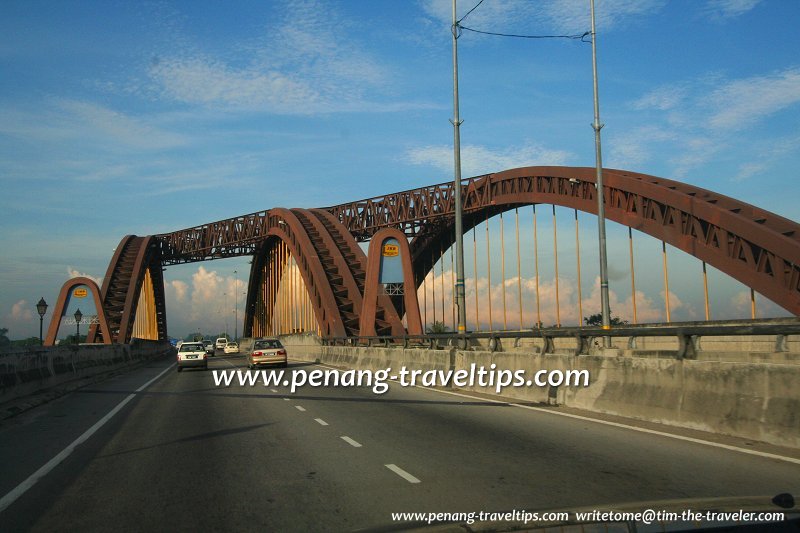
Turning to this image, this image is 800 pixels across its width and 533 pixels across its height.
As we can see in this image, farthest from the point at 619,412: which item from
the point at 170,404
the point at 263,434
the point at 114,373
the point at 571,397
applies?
the point at 114,373

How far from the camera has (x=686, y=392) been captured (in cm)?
1118

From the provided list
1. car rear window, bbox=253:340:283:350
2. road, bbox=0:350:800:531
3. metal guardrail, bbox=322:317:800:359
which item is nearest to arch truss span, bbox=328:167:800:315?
metal guardrail, bbox=322:317:800:359

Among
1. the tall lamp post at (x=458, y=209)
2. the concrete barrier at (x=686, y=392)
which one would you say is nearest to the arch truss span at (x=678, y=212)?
the tall lamp post at (x=458, y=209)

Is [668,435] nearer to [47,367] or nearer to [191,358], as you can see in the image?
[47,367]

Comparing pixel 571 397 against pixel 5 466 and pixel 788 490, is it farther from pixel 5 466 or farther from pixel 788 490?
pixel 5 466

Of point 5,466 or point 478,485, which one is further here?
point 5,466

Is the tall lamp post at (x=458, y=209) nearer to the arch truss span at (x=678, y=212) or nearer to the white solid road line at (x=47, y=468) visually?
the white solid road line at (x=47, y=468)

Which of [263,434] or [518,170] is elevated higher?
[518,170]

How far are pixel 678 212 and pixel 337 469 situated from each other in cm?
3925

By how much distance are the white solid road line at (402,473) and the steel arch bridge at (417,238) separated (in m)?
33.5

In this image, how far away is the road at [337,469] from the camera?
6.76m

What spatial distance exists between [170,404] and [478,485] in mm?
13014

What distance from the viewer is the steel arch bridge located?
130 feet

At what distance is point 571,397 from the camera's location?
1508 centimetres
